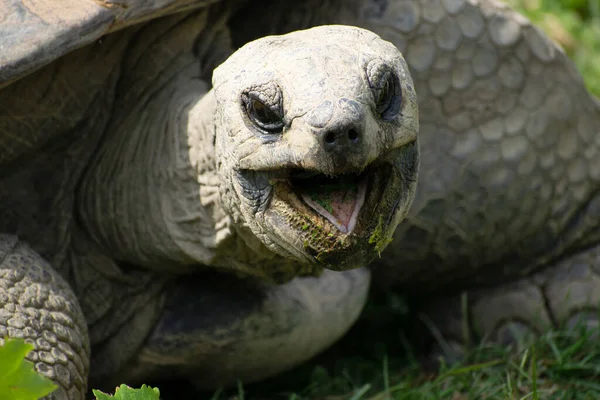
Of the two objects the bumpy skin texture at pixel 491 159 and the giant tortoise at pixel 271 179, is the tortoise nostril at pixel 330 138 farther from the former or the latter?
the bumpy skin texture at pixel 491 159

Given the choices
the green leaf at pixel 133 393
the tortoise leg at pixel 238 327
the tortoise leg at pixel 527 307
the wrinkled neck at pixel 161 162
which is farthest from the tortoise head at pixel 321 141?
the tortoise leg at pixel 527 307

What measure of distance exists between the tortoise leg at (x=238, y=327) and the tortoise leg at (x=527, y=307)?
1.83 ft

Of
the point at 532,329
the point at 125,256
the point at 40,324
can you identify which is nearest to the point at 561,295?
the point at 532,329

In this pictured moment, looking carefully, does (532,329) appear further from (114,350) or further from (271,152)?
(271,152)

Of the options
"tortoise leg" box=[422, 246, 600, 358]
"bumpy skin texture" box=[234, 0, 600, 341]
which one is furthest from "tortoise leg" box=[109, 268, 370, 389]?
"tortoise leg" box=[422, 246, 600, 358]

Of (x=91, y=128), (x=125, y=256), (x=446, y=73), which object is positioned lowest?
(x=125, y=256)

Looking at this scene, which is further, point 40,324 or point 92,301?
point 92,301

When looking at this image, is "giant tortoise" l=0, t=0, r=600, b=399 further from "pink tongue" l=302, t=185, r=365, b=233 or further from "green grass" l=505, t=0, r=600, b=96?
"green grass" l=505, t=0, r=600, b=96

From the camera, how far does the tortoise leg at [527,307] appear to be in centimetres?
318

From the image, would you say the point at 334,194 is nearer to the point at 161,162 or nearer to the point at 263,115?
the point at 263,115

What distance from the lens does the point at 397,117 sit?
1.96 metres

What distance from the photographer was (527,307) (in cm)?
325

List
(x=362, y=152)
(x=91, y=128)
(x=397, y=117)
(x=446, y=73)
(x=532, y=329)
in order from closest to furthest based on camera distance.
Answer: (x=362, y=152) → (x=397, y=117) → (x=91, y=128) → (x=446, y=73) → (x=532, y=329)

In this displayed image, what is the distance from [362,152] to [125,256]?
1049mm
